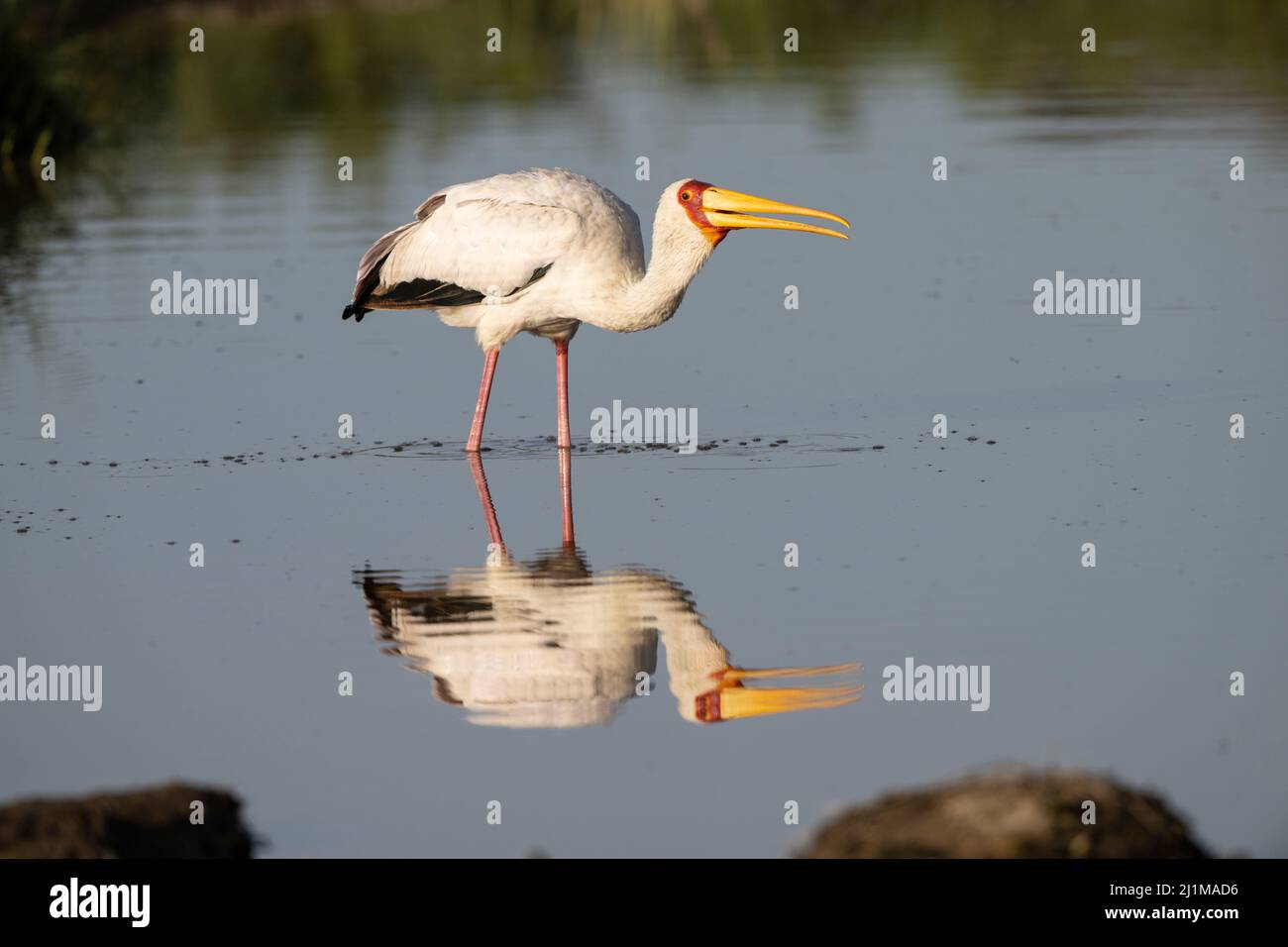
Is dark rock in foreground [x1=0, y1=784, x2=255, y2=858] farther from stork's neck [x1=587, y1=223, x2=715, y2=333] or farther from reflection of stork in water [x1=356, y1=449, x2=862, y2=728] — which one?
stork's neck [x1=587, y1=223, x2=715, y2=333]

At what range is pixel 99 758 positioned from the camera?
7664 mm

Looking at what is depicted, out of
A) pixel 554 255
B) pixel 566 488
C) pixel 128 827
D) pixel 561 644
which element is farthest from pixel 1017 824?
pixel 554 255

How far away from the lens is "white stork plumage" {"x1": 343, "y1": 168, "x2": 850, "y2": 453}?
1061cm

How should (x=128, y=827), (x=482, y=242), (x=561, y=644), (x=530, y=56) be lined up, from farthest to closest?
(x=530, y=56), (x=482, y=242), (x=561, y=644), (x=128, y=827)

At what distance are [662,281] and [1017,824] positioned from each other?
16.9 ft

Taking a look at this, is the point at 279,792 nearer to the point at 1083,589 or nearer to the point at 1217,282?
the point at 1083,589

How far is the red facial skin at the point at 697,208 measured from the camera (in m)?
10.5

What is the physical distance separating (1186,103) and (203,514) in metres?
17.2

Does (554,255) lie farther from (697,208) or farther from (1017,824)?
(1017,824)

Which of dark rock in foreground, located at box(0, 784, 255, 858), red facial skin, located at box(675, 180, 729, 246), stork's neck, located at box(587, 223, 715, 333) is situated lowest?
dark rock in foreground, located at box(0, 784, 255, 858)

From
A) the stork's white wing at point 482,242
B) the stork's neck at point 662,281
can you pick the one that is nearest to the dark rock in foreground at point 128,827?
the stork's neck at point 662,281

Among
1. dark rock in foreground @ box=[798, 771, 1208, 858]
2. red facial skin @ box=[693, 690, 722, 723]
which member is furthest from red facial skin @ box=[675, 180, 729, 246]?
dark rock in foreground @ box=[798, 771, 1208, 858]

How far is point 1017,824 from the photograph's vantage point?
19.5 feet
